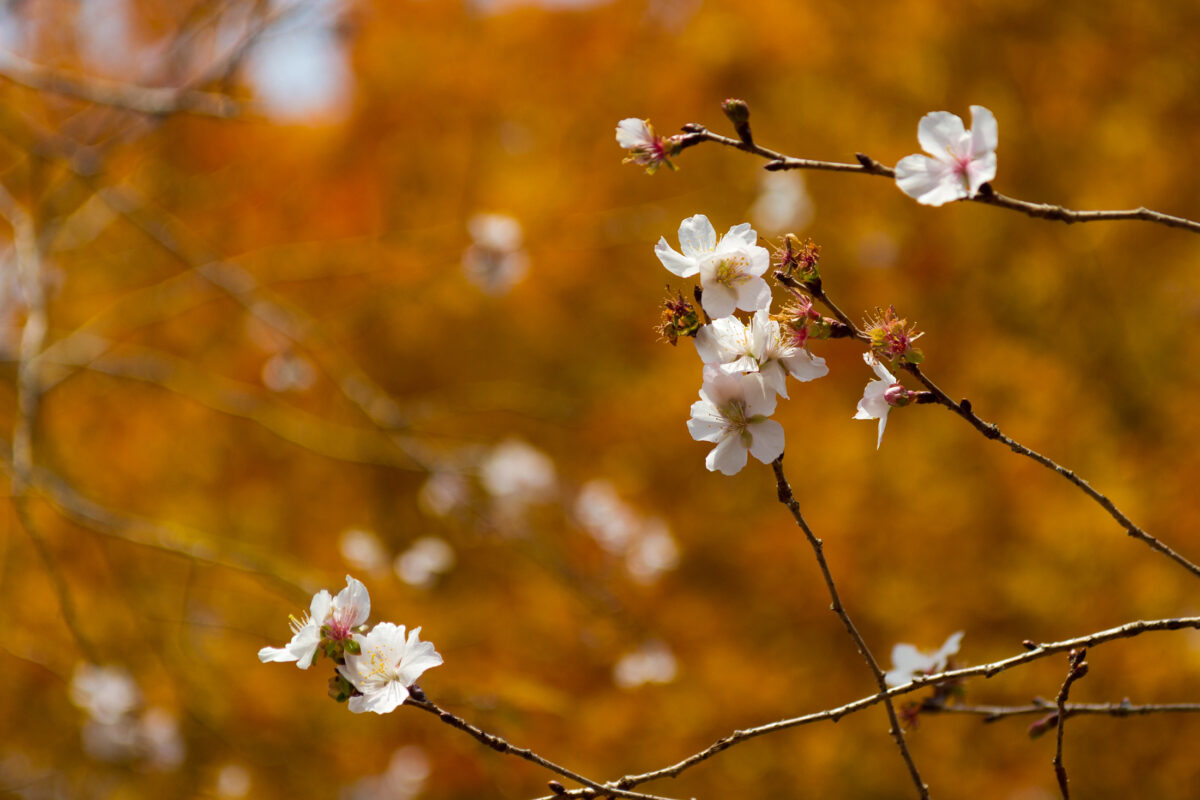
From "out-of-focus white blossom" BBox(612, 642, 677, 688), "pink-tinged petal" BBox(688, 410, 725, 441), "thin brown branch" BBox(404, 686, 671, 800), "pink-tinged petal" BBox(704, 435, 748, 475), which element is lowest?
"thin brown branch" BBox(404, 686, 671, 800)

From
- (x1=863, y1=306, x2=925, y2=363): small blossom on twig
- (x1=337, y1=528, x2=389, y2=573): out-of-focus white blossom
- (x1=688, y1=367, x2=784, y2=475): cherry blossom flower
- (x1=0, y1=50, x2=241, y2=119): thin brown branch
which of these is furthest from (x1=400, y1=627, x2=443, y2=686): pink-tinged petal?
(x1=337, y1=528, x2=389, y2=573): out-of-focus white blossom

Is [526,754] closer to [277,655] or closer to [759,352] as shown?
[277,655]

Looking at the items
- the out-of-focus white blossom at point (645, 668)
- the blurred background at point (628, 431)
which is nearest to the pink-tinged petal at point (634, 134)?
the blurred background at point (628, 431)

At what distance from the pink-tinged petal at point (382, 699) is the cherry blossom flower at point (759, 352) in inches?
20.3

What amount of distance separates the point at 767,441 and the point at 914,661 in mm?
549

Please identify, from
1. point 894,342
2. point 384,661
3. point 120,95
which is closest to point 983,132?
point 894,342

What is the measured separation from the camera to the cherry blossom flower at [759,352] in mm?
919

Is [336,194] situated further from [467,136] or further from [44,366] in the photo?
[44,366]

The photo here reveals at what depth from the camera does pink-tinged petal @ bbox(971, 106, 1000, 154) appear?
86 cm

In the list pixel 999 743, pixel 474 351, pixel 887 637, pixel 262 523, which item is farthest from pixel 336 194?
pixel 999 743

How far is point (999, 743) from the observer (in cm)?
345

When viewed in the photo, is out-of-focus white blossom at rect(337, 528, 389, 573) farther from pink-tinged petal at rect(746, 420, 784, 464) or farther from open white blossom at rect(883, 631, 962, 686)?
pink-tinged petal at rect(746, 420, 784, 464)

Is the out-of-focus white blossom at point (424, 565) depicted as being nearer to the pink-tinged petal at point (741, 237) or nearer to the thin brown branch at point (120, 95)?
the thin brown branch at point (120, 95)

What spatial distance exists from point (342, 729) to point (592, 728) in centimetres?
126
